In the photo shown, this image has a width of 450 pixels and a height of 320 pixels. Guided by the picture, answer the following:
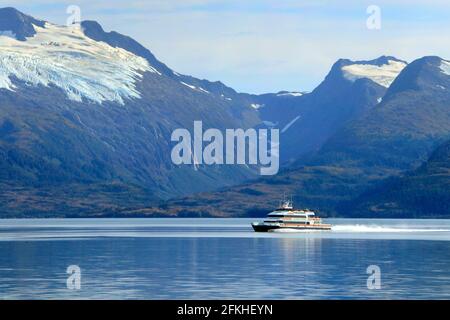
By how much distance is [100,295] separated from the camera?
131500 mm

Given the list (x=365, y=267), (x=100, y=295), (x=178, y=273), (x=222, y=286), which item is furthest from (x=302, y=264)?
(x=100, y=295)

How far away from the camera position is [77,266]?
18062 centimetres

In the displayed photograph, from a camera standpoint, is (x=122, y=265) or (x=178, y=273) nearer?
(x=178, y=273)

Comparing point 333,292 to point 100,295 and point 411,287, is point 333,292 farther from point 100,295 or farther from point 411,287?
point 100,295

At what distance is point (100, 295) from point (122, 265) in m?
52.7
